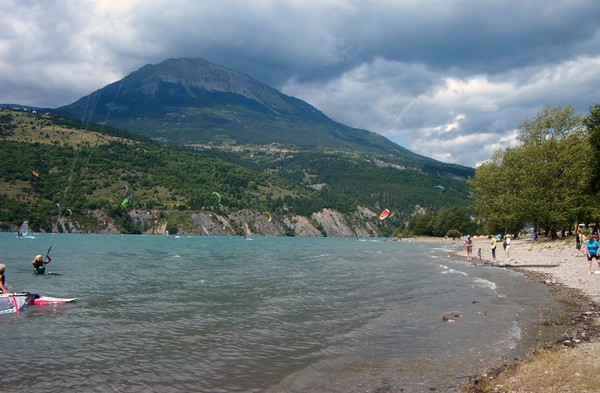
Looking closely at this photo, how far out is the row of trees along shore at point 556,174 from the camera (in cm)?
5341

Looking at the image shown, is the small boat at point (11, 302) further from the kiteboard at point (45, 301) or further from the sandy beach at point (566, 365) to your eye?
the sandy beach at point (566, 365)

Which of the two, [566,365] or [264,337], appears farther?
[264,337]

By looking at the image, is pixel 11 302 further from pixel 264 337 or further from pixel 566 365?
pixel 566 365

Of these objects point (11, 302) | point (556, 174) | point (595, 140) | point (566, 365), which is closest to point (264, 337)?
point (566, 365)

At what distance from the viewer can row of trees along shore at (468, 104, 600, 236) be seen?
Answer: 175 feet

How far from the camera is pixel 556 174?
204ft

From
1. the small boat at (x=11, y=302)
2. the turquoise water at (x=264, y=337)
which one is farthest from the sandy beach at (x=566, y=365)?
the small boat at (x=11, y=302)

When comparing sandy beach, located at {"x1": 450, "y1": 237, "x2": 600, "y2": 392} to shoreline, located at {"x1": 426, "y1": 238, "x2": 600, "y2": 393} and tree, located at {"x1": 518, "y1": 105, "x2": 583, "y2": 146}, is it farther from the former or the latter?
tree, located at {"x1": 518, "y1": 105, "x2": 583, "y2": 146}

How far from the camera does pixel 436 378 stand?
11.1 m

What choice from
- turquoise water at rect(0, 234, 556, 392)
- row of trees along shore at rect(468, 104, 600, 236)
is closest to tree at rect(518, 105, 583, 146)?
row of trees along shore at rect(468, 104, 600, 236)

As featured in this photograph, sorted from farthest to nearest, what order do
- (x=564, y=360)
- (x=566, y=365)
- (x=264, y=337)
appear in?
(x=264, y=337), (x=564, y=360), (x=566, y=365)

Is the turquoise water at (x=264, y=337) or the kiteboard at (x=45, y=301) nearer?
the turquoise water at (x=264, y=337)

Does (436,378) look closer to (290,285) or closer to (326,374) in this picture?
(326,374)

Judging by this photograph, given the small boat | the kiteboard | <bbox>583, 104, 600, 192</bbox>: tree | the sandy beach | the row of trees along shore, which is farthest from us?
the row of trees along shore
